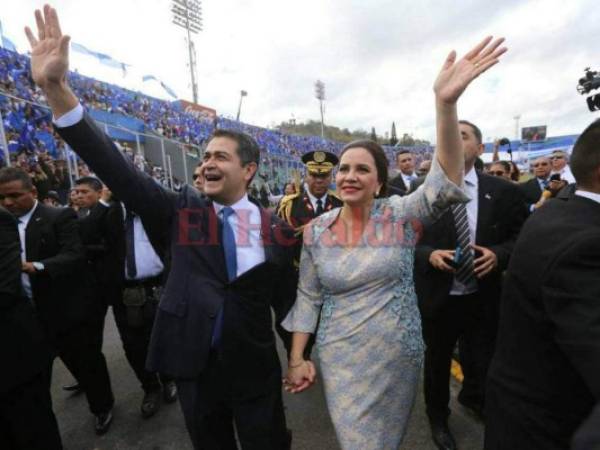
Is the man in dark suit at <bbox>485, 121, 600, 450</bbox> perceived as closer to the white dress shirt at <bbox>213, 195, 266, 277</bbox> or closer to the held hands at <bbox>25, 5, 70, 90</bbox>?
the white dress shirt at <bbox>213, 195, 266, 277</bbox>

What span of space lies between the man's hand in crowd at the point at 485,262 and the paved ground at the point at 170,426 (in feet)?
3.99

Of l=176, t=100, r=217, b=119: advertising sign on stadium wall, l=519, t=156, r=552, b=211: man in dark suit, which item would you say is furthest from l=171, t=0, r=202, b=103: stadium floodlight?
l=519, t=156, r=552, b=211: man in dark suit

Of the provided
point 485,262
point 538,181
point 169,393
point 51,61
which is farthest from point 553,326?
point 538,181

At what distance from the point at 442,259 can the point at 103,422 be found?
2790mm

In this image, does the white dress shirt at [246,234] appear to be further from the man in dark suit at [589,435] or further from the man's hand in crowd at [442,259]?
the man in dark suit at [589,435]

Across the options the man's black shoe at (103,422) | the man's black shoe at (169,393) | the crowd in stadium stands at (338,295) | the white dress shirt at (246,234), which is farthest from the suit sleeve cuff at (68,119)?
the man's black shoe at (169,393)

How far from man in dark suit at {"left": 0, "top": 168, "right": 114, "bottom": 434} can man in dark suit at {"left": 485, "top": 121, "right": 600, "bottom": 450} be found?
8.92 ft

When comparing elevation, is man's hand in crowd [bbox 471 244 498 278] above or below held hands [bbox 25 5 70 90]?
below

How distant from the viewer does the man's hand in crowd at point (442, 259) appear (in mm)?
1998

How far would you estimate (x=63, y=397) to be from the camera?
128 inches

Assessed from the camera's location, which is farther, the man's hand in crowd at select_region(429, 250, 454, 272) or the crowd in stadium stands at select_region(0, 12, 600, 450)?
the man's hand in crowd at select_region(429, 250, 454, 272)

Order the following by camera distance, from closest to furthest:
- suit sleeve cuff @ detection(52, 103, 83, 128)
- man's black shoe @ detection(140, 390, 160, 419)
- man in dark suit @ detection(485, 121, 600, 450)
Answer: man in dark suit @ detection(485, 121, 600, 450) → suit sleeve cuff @ detection(52, 103, 83, 128) → man's black shoe @ detection(140, 390, 160, 419)

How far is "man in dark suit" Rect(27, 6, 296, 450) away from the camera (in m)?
1.58

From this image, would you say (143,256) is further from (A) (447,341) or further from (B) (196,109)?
(B) (196,109)
